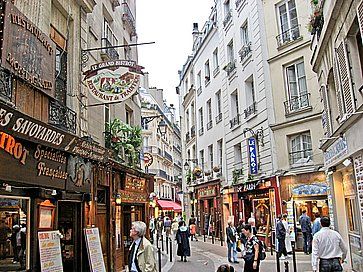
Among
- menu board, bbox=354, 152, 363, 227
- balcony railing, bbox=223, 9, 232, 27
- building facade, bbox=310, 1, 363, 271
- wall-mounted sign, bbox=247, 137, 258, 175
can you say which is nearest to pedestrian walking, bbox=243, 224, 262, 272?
menu board, bbox=354, 152, 363, 227

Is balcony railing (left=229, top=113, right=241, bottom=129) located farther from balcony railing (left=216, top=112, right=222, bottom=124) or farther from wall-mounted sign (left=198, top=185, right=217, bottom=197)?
wall-mounted sign (left=198, top=185, right=217, bottom=197)

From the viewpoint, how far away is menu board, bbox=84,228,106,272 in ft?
30.9

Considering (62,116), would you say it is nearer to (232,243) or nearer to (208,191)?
(232,243)

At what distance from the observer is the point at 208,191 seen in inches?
1054

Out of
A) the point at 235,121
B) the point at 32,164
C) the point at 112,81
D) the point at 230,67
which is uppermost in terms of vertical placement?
the point at 230,67

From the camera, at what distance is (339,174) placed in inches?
471

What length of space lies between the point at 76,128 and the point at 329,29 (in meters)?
6.66

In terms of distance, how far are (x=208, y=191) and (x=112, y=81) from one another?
17.8m

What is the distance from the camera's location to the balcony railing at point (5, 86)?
672 centimetres

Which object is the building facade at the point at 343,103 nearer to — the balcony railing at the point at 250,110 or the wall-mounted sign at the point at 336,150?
the wall-mounted sign at the point at 336,150

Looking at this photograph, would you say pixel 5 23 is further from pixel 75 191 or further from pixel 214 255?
pixel 214 255

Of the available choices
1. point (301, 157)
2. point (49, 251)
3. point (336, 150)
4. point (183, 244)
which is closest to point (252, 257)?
point (49, 251)

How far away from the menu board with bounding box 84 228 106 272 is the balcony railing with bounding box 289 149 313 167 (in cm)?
973

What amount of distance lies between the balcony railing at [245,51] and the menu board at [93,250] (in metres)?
13.3
